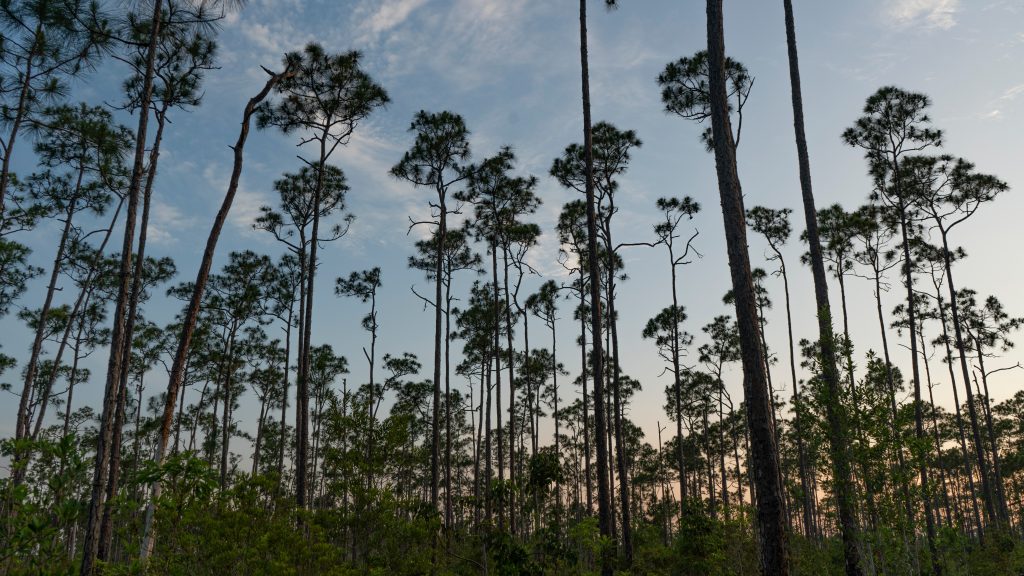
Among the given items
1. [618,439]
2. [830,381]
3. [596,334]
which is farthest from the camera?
[618,439]

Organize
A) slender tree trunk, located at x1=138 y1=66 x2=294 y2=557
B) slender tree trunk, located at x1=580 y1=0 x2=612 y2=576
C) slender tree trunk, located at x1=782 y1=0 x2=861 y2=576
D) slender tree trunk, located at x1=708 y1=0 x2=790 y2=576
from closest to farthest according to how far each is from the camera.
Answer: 1. slender tree trunk, located at x1=708 y1=0 x2=790 y2=576
2. slender tree trunk, located at x1=138 y1=66 x2=294 y2=557
3. slender tree trunk, located at x1=782 y1=0 x2=861 y2=576
4. slender tree trunk, located at x1=580 y1=0 x2=612 y2=576

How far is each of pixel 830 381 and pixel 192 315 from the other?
1224 cm

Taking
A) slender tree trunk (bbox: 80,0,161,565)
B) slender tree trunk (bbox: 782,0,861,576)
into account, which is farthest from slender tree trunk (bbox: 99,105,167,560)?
slender tree trunk (bbox: 782,0,861,576)

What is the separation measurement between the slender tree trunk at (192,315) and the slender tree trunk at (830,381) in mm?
11377

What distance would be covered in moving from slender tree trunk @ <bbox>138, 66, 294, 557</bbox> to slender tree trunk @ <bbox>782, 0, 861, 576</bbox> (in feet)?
37.3

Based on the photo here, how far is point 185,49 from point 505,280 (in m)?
14.9

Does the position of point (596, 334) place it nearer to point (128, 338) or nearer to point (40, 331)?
point (128, 338)

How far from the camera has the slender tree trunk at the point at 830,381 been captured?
10.5m

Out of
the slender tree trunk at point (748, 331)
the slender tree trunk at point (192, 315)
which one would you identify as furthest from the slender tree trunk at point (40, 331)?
the slender tree trunk at point (748, 331)

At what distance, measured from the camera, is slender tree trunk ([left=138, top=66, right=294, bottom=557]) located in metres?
8.26

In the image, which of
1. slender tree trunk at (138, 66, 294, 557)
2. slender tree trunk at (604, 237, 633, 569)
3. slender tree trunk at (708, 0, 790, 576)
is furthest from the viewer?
slender tree trunk at (604, 237, 633, 569)

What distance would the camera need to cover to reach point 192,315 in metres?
10.0

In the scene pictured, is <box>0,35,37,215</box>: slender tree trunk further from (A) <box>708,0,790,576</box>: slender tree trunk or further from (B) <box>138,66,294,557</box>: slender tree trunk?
(A) <box>708,0,790,576</box>: slender tree trunk

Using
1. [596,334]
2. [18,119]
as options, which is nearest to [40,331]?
[18,119]
